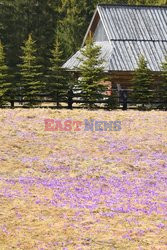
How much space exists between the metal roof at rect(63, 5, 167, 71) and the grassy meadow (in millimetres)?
13214

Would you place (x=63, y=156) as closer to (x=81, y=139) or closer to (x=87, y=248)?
(x=81, y=139)

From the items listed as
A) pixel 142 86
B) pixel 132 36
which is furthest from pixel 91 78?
pixel 132 36

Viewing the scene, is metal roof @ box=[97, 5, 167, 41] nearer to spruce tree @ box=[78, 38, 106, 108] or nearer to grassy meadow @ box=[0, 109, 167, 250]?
spruce tree @ box=[78, 38, 106, 108]

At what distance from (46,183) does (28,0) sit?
170 ft

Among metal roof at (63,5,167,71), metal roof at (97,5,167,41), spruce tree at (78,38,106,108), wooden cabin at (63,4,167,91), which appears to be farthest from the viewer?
metal roof at (97,5,167,41)

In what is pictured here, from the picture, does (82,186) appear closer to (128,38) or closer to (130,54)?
(130,54)

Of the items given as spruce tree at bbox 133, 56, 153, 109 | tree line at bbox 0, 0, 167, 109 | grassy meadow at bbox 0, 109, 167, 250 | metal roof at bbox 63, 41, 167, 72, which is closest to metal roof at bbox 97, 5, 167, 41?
metal roof at bbox 63, 41, 167, 72

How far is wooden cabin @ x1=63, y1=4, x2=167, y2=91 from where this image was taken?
122 feet

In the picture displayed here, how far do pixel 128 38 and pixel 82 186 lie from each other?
26892 millimetres

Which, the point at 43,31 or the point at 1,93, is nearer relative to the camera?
→ the point at 1,93

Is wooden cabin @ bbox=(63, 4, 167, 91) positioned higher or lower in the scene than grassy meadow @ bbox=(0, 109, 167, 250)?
higher

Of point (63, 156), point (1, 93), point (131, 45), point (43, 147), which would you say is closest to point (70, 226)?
point (63, 156)

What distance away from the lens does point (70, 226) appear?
34.5ft

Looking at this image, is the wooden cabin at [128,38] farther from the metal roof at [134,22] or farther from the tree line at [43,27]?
the tree line at [43,27]
